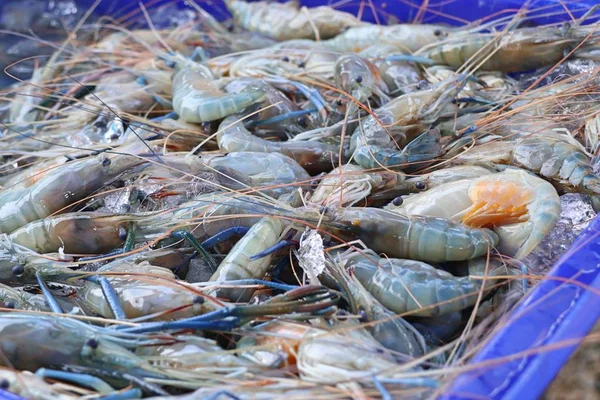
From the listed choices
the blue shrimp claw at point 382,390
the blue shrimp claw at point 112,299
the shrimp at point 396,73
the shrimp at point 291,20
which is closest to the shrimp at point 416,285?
the blue shrimp claw at point 382,390

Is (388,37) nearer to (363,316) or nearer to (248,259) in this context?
(248,259)

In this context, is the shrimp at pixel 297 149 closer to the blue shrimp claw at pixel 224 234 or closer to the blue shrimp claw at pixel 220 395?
the blue shrimp claw at pixel 224 234

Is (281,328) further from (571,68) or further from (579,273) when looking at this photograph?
(571,68)

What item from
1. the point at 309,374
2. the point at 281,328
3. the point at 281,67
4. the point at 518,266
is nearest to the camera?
the point at 309,374

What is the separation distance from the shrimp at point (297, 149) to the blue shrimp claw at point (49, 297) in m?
0.80

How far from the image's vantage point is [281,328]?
1.67 meters

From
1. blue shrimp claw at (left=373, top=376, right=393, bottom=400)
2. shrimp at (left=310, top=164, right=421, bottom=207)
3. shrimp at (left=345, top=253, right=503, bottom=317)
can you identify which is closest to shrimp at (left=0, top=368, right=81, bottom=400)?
blue shrimp claw at (left=373, top=376, right=393, bottom=400)

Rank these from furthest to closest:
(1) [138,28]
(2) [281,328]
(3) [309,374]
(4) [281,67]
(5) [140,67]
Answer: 1. (1) [138,28]
2. (5) [140,67]
3. (4) [281,67]
4. (2) [281,328]
5. (3) [309,374]

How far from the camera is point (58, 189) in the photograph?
2.23 metres

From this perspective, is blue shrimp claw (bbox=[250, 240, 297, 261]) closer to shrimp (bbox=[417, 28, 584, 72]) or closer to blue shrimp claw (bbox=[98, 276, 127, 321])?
blue shrimp claw (bbox=[98, 276, 127, 321])

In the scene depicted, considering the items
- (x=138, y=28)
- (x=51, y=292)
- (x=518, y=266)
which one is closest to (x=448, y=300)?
(x=518, y=266)

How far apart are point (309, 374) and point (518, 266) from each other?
2.22 ft

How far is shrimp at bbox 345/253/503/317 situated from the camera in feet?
5.62

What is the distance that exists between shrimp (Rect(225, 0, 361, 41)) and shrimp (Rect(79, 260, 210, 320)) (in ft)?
6.42
